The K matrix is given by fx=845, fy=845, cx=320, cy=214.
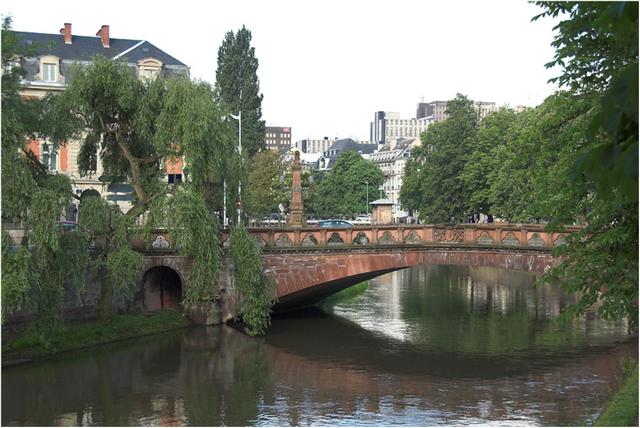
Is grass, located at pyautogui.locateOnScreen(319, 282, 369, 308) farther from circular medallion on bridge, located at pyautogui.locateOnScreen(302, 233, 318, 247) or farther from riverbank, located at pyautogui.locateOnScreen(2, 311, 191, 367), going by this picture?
riverbank, located at pyautogui.locateOnScreen(2, 311, 191, 367)

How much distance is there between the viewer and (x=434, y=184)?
56375 millimetres

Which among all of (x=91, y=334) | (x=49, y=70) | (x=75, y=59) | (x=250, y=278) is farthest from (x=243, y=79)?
(x=91, y=334)

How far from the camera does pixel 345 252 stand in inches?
1344

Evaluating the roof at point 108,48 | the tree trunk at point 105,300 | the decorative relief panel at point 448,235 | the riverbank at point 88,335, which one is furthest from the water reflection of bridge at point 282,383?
the roof at point 108,48

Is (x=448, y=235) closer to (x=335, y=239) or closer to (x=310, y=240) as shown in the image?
(x=335, y=239)

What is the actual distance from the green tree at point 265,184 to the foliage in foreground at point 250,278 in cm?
2977

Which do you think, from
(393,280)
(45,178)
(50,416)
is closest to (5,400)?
(50,416)

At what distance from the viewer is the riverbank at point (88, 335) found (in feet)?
84.0

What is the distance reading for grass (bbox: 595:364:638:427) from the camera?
557 inches

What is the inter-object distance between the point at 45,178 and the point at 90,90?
4.21 m

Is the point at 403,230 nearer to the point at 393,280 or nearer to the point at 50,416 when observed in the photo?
the point at 50,416

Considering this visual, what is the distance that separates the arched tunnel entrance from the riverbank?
1.27 meters

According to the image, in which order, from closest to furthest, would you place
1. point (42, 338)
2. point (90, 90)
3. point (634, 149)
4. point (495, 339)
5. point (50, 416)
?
point (634, 149) < point (50, 416) < point (42, 338) < point (90, 90) < point (495, 339)

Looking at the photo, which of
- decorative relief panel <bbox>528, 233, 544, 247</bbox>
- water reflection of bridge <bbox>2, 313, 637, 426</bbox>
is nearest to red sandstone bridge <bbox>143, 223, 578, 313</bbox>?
decorative relief panel <bbox>528, 233, 544, 247</bbox>
